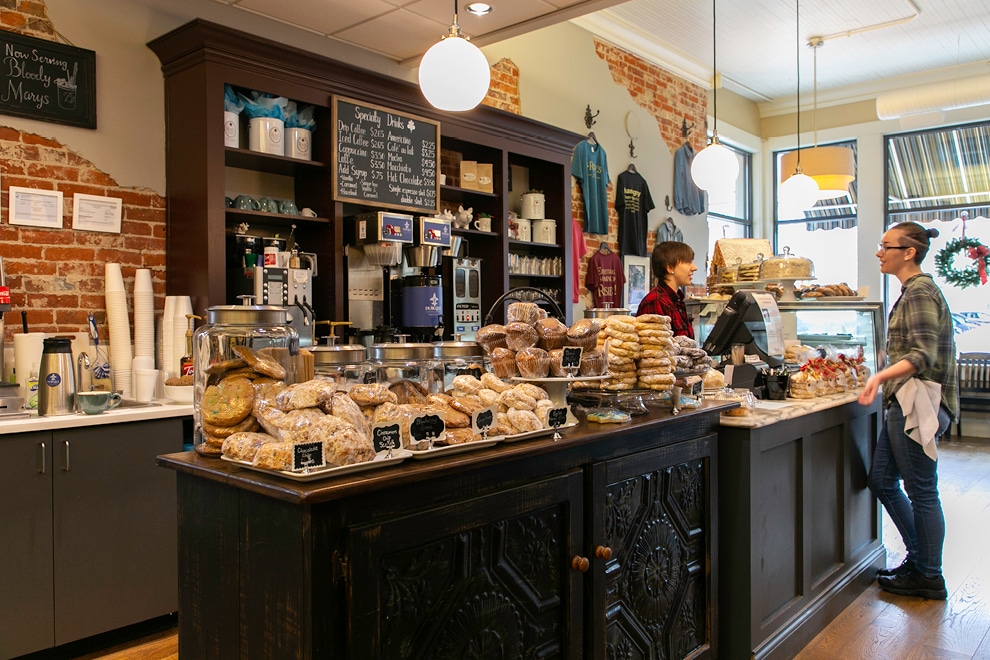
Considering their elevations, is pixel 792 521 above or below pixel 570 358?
below

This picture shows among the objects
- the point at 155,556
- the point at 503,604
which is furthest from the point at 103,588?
the point at 503,604

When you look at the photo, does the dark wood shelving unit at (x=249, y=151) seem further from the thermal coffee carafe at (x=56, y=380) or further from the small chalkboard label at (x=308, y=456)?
the small chalkboard label at (x=308, y=456)

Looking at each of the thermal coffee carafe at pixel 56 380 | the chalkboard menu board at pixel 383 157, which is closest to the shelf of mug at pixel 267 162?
the chalkboard menu board at pixel 383 157

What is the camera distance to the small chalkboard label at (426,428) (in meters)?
1.60

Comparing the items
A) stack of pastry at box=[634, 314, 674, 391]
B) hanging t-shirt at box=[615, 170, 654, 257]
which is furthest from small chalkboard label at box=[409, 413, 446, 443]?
hanging t-shirt at box=[615, 170, 654, 257]

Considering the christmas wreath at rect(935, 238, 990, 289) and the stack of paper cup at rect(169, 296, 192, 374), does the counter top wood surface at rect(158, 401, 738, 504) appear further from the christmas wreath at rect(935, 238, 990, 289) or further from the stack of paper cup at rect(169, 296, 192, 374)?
the christmas wreath at rect(935, 238, 990, 289)

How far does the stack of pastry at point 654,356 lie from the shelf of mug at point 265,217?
2.43 metres

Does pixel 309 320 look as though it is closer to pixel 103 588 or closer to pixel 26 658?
pixel 103 588

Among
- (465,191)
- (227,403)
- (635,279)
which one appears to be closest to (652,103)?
(635,279)

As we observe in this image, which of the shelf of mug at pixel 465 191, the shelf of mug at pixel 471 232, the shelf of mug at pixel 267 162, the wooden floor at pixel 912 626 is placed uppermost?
the shelf of mug at pixel 465 191

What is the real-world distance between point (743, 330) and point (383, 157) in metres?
2.41

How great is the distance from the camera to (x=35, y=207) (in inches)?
142

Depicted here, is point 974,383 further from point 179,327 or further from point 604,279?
point 179,327

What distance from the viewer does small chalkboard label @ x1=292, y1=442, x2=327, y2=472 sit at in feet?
4.57
